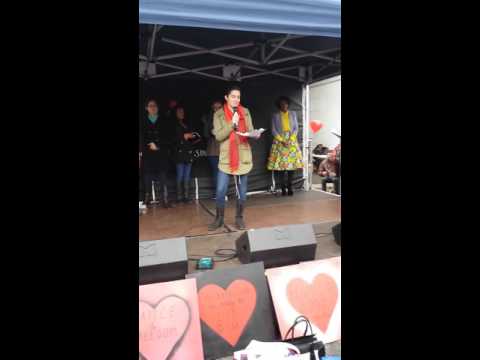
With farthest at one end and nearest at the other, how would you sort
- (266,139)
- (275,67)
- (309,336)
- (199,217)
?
(266,139)
(275,67)
(199,217)
(309,336)

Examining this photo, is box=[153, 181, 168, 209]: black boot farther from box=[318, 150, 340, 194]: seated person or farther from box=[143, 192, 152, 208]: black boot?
box=[318, 150, 340, 194]: seated person

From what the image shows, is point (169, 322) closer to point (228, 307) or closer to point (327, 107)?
point (228, 307)

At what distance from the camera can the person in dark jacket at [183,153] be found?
4738 mm

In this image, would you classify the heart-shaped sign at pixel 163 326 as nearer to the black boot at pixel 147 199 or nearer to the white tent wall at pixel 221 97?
the black boot at pixel 147 199

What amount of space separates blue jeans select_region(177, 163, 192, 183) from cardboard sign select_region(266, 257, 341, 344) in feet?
11.6

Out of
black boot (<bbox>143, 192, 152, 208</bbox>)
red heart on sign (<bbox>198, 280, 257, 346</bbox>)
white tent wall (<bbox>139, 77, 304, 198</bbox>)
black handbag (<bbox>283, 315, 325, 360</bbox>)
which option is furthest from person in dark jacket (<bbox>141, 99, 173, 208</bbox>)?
black handbag (<bbox>283, 315, 325, 360</bbox>)

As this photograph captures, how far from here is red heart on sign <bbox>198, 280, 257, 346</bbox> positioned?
1.43 meters

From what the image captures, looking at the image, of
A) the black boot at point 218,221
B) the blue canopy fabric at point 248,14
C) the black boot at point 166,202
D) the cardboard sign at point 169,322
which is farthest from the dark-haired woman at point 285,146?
the cardboard sign at point 169,322

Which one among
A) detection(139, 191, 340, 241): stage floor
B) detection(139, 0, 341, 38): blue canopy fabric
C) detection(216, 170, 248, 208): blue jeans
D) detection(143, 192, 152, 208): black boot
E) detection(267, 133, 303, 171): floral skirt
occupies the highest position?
detection(139, 0, 341, 38): blue canopy fabric

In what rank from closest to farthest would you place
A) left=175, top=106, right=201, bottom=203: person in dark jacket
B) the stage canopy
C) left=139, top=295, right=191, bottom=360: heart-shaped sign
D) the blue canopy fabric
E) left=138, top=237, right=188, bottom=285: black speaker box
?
1. left=139, top=295, right=191, bottom=360: heart-shaped sign
2. the blue canopy fabric
3. left=138, top=237, right=188, bottom=285: black speaker box
4. the stage canopy
5. left=175, top=106, right=201, bottom=203: person in dark jacket
